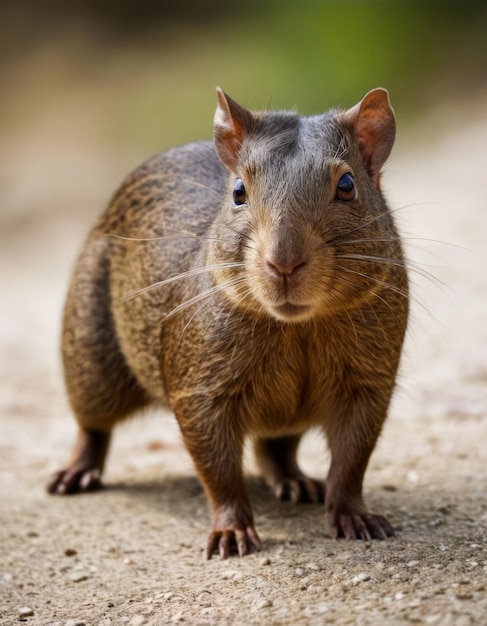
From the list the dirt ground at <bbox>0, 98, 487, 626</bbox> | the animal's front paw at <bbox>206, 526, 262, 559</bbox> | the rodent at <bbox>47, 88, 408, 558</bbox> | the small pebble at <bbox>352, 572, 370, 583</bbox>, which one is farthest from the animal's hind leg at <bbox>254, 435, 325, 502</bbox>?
the small pebble at <bbox>352, 572, 370, 583</bbox>

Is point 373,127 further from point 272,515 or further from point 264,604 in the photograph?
point 264,604

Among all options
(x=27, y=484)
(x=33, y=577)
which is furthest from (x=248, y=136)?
(x=27, y=484)

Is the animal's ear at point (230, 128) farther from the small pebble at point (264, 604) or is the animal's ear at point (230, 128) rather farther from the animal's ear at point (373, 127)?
the small pebble at point (264, 604)

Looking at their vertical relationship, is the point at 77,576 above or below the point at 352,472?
below

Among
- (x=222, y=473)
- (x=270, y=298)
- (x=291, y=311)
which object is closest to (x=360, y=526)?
(x=222, y=473)

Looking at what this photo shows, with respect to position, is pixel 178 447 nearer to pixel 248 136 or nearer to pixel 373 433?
pixel 373 433

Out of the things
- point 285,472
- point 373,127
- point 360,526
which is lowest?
point 360,526
